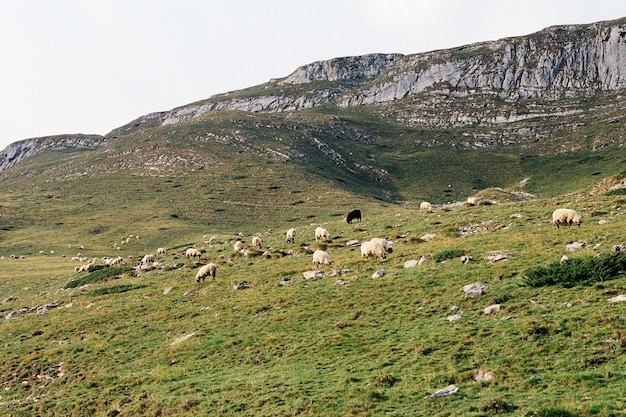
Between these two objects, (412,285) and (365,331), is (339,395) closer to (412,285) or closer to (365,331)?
(365,331)

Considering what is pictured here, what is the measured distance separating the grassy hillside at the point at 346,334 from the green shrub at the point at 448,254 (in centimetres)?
28

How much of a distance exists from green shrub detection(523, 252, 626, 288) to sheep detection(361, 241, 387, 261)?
12.0m

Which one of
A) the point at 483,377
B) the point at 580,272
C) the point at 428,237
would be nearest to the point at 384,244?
the point at 428,237

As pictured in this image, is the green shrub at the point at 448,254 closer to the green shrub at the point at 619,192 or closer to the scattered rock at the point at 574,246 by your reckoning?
the scattered rock at the point at 574,246

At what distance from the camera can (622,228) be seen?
942 inches

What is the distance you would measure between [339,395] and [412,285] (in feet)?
32.7

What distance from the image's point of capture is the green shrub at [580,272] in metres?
17.8

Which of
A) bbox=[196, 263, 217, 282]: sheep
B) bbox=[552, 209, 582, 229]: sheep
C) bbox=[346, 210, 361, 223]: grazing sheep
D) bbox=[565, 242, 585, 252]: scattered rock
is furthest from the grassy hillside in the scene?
bbox=[346, 210, 361, 223]: grazing sheep

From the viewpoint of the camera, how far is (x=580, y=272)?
59.3 ft

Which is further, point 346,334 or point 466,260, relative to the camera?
point 466,260

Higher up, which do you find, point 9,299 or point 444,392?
point 444,392

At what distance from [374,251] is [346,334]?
12.3 meters

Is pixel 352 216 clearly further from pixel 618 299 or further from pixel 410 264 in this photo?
pixel 618 299

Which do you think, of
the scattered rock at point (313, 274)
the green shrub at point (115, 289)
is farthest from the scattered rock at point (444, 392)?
the green shrub at point (115, 289)
